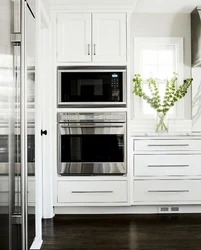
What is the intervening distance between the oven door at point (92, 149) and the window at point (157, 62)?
672 millimetres

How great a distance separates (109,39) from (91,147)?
115cm

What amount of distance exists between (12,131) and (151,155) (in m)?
2.30

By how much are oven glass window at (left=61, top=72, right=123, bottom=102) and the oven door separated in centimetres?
28

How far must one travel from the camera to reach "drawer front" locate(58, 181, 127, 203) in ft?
13.0

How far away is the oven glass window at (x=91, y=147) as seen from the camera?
12.9 ft

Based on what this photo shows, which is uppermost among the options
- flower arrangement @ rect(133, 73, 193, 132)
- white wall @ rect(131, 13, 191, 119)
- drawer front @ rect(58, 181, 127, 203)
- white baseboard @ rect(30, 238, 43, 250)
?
white wall @ rect(131, 13, 191, 119)

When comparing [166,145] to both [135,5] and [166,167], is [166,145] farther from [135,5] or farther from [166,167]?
[135,5]

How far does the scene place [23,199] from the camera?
2.08m

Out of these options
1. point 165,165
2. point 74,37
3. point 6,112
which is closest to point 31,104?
point 6,112

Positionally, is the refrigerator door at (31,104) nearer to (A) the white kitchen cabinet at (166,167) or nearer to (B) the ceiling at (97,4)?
(B) the ceiling at (97,4)

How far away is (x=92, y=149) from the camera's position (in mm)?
3951

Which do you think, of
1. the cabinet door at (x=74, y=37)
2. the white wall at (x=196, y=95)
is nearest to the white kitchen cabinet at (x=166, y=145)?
the white wall at (x=196, y=95)

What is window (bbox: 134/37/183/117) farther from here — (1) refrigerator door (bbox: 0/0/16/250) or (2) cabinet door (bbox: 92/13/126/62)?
(1) refrigerator door (bbox: 0/0/16/250)

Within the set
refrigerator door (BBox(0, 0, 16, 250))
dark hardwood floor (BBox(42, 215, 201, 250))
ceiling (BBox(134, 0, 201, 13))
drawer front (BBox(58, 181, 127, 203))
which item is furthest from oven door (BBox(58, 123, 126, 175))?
refrigerator door (BBox(0, 0, 16, 250))
